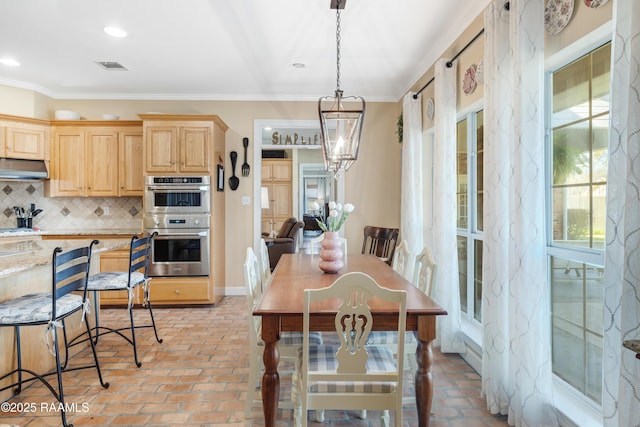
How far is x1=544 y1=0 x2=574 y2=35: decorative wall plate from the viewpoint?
1.78 metres

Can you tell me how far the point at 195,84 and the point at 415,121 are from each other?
8.87 ft

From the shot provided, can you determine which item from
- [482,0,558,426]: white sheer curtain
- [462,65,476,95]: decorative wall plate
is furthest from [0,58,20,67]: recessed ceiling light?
[482,0,558,426]: white sheer curtain

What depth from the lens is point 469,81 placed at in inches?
111

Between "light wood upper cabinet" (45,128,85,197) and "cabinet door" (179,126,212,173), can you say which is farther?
"light wood upper cabinet" (45,128,85,197)

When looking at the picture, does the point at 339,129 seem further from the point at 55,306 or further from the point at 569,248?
the point at 55,306

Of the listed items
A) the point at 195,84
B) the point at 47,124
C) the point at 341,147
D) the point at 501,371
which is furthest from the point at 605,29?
the point at 47,124

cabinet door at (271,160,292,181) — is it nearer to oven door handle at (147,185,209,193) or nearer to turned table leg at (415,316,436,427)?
oven door handle at (147,185,209,193)

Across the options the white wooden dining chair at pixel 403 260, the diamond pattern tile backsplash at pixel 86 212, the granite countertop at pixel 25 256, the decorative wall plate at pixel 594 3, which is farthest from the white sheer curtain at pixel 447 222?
the diamond pattern tile backsplash at pixel 86 212

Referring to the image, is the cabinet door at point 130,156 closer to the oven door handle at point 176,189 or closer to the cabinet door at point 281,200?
the oven door handle at point 176,189

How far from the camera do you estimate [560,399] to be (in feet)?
6.44

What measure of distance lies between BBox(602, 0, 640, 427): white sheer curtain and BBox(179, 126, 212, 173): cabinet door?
12.7 ft

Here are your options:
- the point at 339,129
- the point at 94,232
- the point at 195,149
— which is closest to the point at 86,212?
the point at 94,232

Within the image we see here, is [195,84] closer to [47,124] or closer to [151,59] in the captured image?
[151,59]

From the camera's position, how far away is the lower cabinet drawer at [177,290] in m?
4.34
